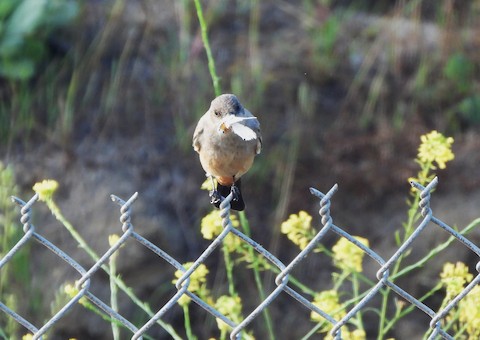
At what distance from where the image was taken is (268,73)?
505 cm

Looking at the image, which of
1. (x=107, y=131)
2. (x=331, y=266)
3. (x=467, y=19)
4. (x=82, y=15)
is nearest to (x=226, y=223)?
(x=331, y=266)

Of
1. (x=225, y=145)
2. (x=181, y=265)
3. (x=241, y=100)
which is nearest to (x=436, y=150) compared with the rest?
(x=225, y=145)

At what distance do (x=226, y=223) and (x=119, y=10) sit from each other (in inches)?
132

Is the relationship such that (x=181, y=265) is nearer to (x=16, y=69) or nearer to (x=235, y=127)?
(x=235, y=127)

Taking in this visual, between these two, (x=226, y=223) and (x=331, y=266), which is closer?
(x=226, y=223)

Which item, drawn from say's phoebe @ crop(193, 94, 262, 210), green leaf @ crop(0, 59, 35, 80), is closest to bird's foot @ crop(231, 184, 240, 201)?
say's phoebe @ crop(193, 94, 262, 210)

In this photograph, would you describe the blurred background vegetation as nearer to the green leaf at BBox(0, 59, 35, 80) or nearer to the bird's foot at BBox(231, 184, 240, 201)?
the green leaf at BBox(0, 59, 35, 80)

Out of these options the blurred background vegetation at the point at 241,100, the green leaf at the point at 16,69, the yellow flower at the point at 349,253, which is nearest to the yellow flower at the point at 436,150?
the yellow flower at the point at 349,253

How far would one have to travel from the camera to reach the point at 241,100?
4.82m

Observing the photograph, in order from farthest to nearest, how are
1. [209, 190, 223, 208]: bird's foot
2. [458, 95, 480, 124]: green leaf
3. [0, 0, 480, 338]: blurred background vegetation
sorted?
[458, 95, 480, 124]: green leaf < [0, 0, 480, 338]: blurred background vegetation < [209, 190, 223, 208]: bird's foot

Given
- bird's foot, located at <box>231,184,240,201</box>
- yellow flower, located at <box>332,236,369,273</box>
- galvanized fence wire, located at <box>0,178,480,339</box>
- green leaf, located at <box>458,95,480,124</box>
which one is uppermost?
green leaf, located at <box>458,95,480,124</box>

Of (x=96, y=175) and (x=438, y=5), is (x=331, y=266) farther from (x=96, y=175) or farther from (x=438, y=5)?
(x=438, y=5)

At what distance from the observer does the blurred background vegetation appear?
4578 mm

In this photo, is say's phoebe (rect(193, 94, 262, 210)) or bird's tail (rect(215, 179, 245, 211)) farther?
bird's tail (rect(215, 179, 245, 211))
